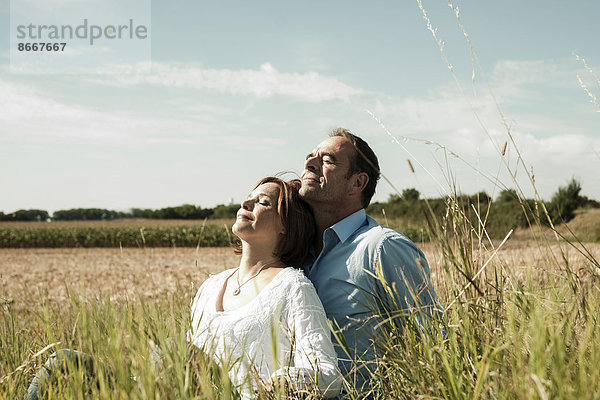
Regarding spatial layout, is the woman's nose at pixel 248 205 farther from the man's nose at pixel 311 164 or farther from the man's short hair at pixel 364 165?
the man's short hair at pixel 364 165

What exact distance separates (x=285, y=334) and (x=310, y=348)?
17 centimetres

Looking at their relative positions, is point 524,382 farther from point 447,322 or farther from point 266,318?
point 266,318

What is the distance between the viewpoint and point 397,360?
1796mm

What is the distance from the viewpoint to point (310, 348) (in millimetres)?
2344

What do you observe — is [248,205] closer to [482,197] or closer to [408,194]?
[408,194]

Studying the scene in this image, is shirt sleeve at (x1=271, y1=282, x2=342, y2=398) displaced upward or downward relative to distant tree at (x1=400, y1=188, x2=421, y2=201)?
downward

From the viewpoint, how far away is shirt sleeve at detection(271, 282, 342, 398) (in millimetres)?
2205

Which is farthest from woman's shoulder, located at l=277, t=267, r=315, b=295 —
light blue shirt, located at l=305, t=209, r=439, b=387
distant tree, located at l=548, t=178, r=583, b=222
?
distant tree, located at l=548, t=178, r=583, b=222

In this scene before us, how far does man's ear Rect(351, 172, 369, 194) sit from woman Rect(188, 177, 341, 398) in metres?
0.37

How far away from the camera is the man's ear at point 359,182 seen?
346cm

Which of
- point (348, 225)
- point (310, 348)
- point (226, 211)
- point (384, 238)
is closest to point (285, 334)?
point (310, 348)

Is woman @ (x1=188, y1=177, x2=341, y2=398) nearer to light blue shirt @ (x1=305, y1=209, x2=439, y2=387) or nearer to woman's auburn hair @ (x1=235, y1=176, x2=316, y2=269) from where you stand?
woman's auburn hair @ (x1=235, y1=176, x2=316, y2=269)

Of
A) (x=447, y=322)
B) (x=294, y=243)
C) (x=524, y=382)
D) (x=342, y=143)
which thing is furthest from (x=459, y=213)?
(x=342, y=143)

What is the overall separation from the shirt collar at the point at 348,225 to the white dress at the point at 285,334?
506mm
